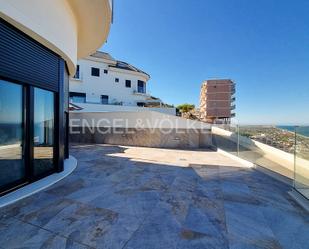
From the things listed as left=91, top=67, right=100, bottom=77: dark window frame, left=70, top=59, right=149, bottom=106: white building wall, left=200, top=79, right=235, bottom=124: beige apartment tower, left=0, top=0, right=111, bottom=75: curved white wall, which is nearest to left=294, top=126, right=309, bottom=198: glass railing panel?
left=0, top=0, right=111, bottom=75: curved white wall

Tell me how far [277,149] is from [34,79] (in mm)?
7264

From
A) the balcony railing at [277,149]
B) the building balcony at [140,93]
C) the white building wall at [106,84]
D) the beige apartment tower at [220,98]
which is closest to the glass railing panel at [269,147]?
the balcony railing at [277,149]

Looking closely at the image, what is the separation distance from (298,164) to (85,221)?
5.14m

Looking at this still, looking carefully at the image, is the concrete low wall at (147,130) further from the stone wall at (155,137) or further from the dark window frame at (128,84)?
the dark window frame at (128,84)

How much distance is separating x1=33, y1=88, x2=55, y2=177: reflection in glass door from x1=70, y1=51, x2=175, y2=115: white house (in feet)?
40.4

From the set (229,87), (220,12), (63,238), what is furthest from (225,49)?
(229,87)

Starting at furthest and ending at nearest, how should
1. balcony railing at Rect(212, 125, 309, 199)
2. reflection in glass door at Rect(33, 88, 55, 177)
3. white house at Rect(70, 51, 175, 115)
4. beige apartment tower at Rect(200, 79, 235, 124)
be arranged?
beige apartment tower at Rect(200, 79, 235, 124)
white house at Rect(70, 51, 175, 115)
reflection in glass door at Rect(33, 88, 55, 177)
balcony railing at Rect(212, 125, 309, 199)

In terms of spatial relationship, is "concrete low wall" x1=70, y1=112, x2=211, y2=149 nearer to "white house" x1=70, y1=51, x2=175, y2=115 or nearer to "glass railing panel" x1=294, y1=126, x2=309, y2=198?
"white house" x1=70, y1=51, x2=175, y2=115

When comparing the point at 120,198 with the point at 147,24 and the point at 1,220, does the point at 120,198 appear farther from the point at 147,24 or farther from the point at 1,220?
the point at 147,24

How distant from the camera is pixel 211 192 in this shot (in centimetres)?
421

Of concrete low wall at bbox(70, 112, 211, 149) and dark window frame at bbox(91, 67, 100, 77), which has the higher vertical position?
dark window frame at bbox(91, 67, 100, 77)

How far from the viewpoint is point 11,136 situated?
3.97 metres

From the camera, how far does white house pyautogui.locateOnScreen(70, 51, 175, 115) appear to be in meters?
19.6

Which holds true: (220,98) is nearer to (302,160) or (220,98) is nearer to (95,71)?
(95,71)
